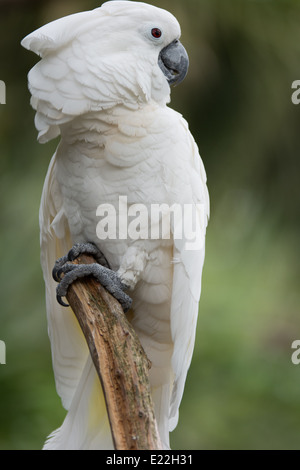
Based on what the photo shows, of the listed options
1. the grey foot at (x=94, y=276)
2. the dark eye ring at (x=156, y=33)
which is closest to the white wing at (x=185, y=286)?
the grey foot at (x=94, y=276)

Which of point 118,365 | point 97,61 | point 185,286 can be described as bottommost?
point 118,365

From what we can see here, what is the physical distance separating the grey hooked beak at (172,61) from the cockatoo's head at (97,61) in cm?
→ 5

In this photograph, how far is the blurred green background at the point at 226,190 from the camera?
364 cm

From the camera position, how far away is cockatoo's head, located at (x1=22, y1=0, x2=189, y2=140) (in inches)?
78.9

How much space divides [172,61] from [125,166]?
0.45 metres

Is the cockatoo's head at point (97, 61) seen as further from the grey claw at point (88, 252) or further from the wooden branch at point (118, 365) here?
the wooden branch at point (118, 365)

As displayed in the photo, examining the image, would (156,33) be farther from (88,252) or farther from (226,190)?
(226,190)

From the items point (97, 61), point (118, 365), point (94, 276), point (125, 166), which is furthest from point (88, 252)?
point (97, 61)

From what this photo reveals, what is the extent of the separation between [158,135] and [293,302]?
7.19 feet

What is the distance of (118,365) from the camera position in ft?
5.98

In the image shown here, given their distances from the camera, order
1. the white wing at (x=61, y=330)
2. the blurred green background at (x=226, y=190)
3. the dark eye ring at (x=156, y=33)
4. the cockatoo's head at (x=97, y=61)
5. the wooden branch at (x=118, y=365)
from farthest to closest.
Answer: the blurred green background at (x=226, y=190)
the white wing at (x=61, y=330)
the dark eye ring at (x=156, y=33)
the cockatoo's head at (x=97, y=61)
the wooden branch at (x=118, y=365)

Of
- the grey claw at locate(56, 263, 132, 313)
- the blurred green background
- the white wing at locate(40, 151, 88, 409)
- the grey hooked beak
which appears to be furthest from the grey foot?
the blurred green background

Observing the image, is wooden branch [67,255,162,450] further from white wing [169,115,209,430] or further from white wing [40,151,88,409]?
white wing [40,151,88,409]
